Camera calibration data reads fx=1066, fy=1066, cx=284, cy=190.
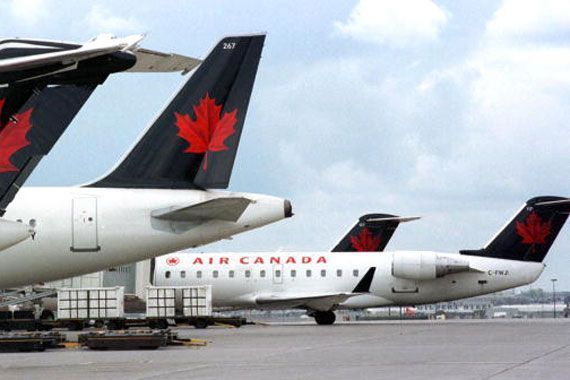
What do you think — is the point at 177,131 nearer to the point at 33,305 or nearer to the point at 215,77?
the point at 215,77

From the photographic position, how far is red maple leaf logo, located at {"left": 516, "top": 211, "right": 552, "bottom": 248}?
5425cm

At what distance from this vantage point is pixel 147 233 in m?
26.2

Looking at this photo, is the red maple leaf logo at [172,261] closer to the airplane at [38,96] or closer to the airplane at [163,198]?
the airplane at [163,198]

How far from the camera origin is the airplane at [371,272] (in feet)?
175

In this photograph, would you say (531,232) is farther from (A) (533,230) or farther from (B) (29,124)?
(B) (29,124)

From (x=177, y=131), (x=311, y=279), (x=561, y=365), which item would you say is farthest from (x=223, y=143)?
(x=311, y=279)

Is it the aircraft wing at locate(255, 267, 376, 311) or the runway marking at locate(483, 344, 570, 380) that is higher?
the aircraft wing at locate(255, 267, 376, 311)

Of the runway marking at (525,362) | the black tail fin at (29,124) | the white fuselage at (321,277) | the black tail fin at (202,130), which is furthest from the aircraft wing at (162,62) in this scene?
the white fuselage at (321,277)

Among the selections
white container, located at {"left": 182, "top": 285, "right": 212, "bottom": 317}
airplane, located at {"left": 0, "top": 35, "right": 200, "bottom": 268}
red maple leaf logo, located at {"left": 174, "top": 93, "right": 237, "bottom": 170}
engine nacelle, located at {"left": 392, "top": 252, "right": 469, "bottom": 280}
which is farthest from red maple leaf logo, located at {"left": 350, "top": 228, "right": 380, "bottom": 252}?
airplane, located at {"left": 0, "top": 35, "right": 200, "bottom": 268}

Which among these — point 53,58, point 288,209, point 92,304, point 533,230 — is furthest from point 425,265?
point 53,58

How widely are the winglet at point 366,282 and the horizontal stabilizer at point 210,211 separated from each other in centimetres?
2723

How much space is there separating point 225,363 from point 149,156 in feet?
21.4

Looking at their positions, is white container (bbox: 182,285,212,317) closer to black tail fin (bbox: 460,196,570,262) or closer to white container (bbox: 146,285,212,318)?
white container (bbox: 146,285,212,318)

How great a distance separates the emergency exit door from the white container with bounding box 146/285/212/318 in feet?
53.3
